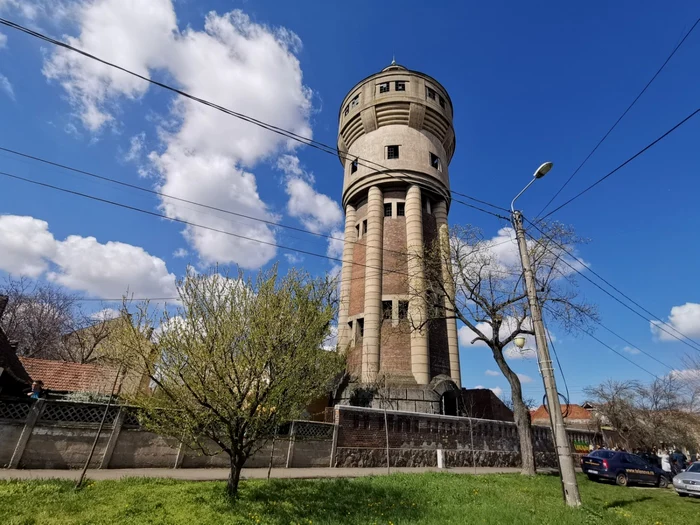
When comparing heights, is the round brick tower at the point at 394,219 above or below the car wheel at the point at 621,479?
above

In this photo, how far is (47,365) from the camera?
2173 centimetres

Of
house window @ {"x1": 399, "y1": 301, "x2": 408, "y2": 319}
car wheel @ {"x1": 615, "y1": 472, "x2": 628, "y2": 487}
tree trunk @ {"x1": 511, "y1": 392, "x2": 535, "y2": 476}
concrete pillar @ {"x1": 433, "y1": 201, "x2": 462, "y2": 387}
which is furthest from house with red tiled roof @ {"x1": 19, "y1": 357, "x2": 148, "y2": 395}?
car wheel @ {"x1": 615, "y1": 472, "x2": 628, "y2": 487}

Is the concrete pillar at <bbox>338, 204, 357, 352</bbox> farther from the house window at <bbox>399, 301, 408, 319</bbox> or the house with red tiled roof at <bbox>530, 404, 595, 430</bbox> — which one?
the house with red tiled roof at <bbox>530, 404, 595, 430</bbox>

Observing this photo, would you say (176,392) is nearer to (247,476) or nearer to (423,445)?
(247,476)

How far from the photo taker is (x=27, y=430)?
8.82 metres

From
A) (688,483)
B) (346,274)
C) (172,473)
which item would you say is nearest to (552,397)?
(172,473)

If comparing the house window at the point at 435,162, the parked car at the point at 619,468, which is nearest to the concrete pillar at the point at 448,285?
the house window at the point at 435,162

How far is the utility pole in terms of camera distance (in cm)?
841

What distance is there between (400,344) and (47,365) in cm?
2105

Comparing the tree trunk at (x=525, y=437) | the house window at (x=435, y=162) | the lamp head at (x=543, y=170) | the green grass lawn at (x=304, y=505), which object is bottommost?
the green grass lawn at (x=304, y=505)

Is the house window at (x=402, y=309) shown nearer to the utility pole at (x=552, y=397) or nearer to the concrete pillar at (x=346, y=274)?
the concrete pillar at (x=346, y=274)

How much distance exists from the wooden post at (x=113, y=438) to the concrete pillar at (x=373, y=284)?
13.2 m

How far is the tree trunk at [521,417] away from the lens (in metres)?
13.9

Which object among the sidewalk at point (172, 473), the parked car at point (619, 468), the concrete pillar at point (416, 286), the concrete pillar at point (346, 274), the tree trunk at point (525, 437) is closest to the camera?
the sidewalk at point (172, 473)
